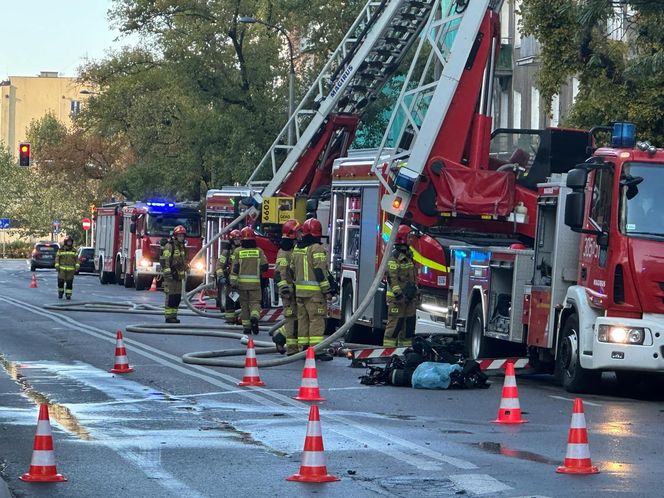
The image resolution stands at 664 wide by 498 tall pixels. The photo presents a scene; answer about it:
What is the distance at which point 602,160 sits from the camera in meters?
15.7

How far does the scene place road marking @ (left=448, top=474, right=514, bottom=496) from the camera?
30.5 feet

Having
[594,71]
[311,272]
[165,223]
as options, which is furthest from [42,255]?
[311,272]

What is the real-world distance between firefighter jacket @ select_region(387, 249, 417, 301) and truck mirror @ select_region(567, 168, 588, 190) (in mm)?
4585

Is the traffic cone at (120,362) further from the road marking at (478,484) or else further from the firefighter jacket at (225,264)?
the firefighter jacket at (225,264)

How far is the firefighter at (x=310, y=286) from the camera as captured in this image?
18.9 m

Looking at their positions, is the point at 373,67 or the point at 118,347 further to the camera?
the point at 373,67

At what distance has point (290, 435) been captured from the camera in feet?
39.4

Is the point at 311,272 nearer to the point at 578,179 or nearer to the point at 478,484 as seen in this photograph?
the point at 578,179

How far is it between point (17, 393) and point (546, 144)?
309 inches

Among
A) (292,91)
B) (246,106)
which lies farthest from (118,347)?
(246,106)

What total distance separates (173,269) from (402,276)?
25.3 feet

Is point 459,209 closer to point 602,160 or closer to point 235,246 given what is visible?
point 602,160

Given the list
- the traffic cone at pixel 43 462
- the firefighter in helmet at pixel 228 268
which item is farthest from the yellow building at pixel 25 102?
the traffic cone at pixel 43 462

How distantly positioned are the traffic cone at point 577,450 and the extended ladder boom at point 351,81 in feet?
56.5
